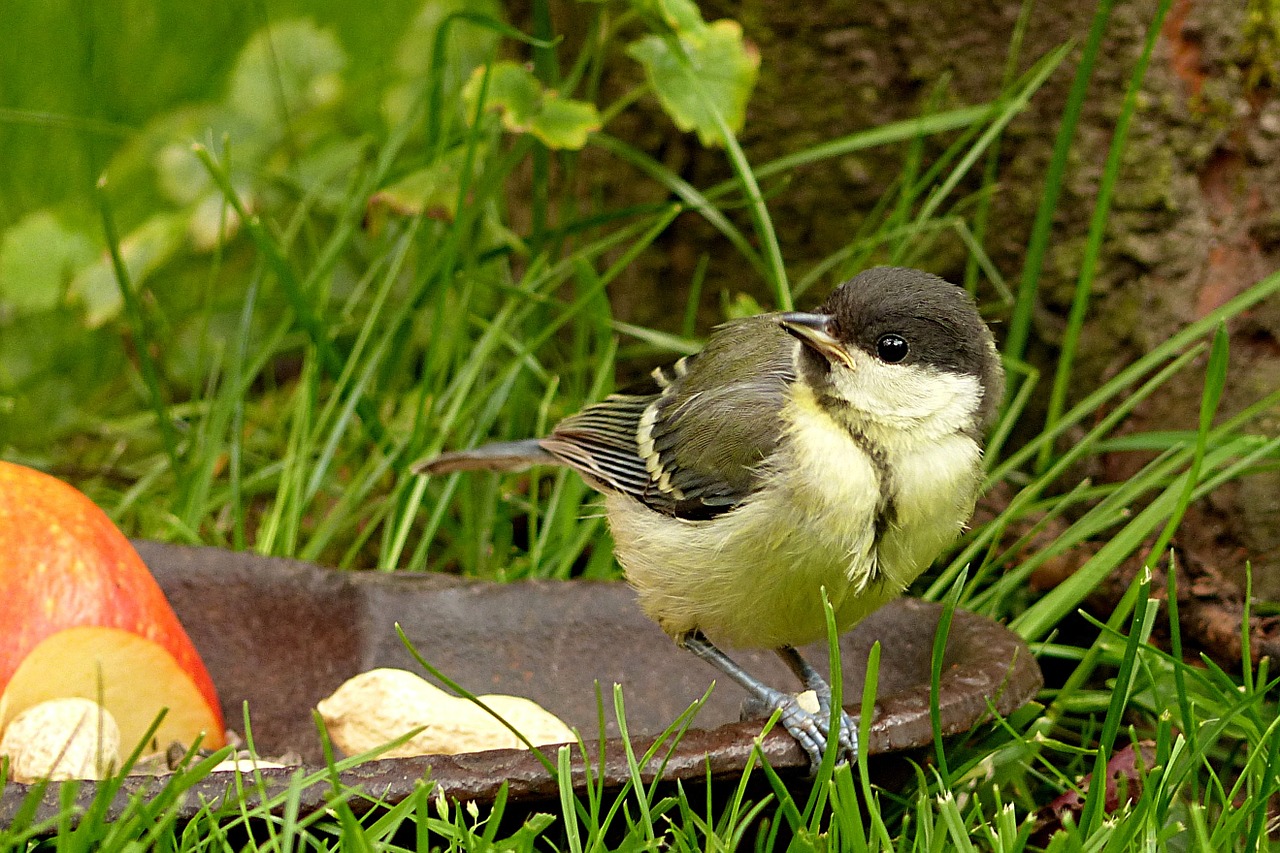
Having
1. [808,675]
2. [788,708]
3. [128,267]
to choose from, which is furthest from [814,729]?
[128,267]

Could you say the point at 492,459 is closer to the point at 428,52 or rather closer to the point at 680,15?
the point at 680,15

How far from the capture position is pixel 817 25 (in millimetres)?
3293

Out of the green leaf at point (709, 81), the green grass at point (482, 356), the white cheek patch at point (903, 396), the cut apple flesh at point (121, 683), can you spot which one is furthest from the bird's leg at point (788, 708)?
the green leaf at point (709, 81)

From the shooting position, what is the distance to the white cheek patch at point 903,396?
1933 mm

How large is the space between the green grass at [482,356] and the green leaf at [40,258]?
2 centimetres

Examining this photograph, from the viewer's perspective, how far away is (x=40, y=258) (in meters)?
3.36

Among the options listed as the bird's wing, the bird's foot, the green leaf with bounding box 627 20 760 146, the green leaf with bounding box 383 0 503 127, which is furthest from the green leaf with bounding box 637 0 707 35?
the bird's foot

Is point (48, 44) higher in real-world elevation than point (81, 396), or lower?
higher

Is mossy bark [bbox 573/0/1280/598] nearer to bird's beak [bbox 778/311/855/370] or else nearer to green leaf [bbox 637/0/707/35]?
green leaf [bbox 637/0/707/35]

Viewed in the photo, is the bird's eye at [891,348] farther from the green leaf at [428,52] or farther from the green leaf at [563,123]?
the green leaf at [428,52]

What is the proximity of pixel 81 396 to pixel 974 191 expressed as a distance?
2414 mm

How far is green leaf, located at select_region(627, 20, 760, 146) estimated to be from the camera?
284 centimetres

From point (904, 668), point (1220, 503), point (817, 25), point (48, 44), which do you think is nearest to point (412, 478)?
point (904, 668)

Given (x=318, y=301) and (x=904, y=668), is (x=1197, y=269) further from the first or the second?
(x=318, y=301)
